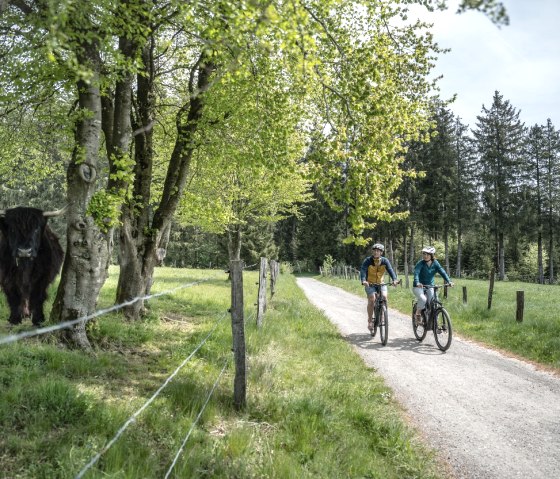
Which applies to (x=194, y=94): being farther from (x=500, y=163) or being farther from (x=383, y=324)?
(x=500, y=163)

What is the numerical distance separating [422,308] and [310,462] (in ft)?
21.6

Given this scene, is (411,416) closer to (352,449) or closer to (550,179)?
(352,449)

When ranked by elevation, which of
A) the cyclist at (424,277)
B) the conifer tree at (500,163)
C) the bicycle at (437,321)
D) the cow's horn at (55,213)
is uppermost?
the conifer tree at (500,163)

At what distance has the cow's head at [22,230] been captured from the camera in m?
6.37

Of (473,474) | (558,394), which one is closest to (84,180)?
(473,474)

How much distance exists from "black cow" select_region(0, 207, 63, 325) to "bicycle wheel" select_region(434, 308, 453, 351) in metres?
7.80

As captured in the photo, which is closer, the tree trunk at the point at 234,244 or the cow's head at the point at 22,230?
the cow's head at the point at 22,230

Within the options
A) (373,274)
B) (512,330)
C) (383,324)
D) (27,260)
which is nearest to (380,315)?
(383,324)

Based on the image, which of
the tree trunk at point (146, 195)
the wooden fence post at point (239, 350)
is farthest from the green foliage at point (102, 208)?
the tree trunk at point (146, 195)

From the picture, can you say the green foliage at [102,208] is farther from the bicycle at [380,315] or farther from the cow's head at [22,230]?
the bicycle at [380,315]

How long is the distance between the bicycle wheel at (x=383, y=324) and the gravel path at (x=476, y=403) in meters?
0.21

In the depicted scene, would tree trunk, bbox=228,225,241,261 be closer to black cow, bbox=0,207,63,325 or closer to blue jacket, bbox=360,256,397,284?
blue jacket, bbox=360,256,397,284

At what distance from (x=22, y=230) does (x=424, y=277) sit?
828 cm

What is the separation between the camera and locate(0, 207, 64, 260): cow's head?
637 cm
